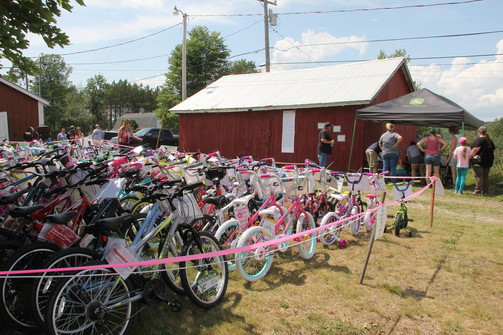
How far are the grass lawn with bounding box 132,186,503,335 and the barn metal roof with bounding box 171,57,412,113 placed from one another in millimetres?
8605

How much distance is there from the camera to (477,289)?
154 inches

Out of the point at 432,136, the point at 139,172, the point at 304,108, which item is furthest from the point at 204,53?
the point at 139,172

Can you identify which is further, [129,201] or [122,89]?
[122,89]

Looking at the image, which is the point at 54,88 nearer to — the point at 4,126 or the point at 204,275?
the point at 4,126

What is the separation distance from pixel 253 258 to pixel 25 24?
3.83 metres

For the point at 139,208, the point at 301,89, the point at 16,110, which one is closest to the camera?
the point at 139,208

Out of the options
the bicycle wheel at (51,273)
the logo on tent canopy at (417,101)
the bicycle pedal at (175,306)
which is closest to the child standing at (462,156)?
the logo on tent canopy at (417,101)

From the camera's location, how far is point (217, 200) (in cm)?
432

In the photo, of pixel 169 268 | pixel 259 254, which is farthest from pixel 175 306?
pixel 259 254

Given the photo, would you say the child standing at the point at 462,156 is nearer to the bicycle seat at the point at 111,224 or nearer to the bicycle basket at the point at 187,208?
the bicycle basket at the point at 187,208

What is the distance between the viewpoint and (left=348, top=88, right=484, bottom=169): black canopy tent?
31.9 feet

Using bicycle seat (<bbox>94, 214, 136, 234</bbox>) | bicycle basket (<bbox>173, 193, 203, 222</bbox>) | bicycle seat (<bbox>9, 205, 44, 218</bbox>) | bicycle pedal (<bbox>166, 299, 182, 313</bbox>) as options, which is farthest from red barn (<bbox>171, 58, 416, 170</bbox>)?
bicycle seat (<bbox>9, 205, 44, 218</bbox>)

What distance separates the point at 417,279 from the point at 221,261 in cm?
235

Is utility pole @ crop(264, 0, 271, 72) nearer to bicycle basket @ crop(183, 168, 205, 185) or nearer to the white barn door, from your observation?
the white barn door
